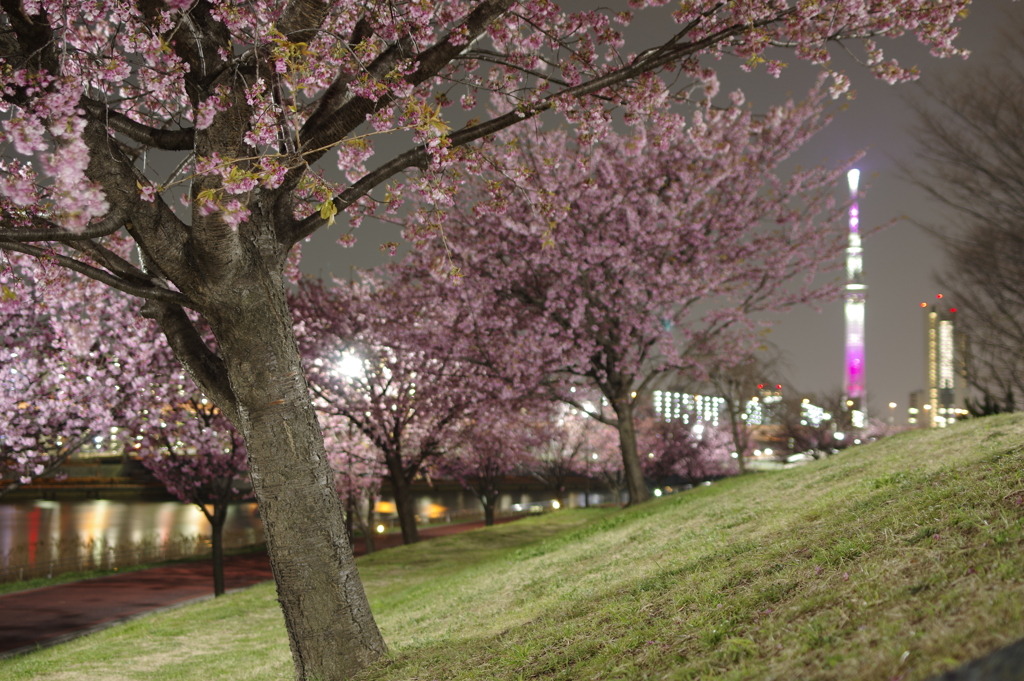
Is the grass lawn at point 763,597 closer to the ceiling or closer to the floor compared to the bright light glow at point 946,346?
closer to the floor

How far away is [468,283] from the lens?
18.0 m

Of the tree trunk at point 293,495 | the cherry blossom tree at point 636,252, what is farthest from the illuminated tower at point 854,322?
the tree trunk at point 293,495

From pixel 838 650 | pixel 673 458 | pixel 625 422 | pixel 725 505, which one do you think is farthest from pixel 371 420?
pixel 673 458

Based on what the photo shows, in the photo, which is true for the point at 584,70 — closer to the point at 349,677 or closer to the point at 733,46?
the point at 733,46

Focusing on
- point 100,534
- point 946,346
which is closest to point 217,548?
point 946,346

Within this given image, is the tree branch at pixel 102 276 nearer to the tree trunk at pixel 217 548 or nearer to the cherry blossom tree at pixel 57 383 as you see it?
the cherry blossom tree at pixel 57 383

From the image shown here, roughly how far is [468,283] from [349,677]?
43.3 feet

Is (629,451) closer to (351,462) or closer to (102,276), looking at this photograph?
(351,462)

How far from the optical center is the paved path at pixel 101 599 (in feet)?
50.6

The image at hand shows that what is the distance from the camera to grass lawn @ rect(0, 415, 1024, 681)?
313 centimetres

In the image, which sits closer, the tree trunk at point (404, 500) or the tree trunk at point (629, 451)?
the tree trunk at point (629, 451)

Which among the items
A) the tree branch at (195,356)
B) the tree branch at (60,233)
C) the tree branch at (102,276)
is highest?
the tree branch at (60,233)

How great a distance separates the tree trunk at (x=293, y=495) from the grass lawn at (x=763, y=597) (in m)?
0.47

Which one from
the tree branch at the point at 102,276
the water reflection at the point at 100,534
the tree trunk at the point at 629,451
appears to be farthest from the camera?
the water reflection at the point at 100,534
